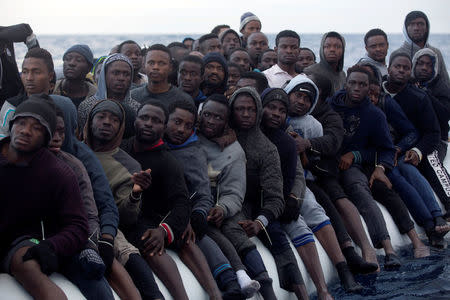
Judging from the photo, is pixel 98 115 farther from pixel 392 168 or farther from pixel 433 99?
pixel 433 99

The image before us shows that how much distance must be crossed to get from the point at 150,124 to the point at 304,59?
429 centimetres

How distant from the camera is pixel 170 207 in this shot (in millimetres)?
5141

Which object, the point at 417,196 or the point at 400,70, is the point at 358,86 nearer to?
the point at 400,70

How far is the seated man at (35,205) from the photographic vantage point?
13.4 ft

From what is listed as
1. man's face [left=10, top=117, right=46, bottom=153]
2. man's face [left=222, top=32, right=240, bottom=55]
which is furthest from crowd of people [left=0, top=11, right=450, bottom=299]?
man's face [left=222, top=32, right=240, bottom=55]

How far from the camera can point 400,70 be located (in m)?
7.94

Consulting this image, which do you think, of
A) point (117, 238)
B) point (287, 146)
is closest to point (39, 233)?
point (117, 238)

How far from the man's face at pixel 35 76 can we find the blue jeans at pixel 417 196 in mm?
3967

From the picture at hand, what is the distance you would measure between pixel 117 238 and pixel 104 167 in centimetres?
51

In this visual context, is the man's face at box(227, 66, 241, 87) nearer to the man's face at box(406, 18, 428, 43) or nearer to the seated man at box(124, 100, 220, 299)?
the seated man at box(124, 100, 220, 299)

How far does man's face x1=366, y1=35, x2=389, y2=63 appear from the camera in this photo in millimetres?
8781

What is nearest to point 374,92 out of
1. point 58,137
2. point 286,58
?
point 286,58

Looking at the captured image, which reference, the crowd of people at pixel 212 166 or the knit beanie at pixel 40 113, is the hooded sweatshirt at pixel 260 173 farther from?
the knit beanie at pixel 40 113

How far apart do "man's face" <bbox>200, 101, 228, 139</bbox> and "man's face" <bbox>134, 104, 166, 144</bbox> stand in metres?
0.63
